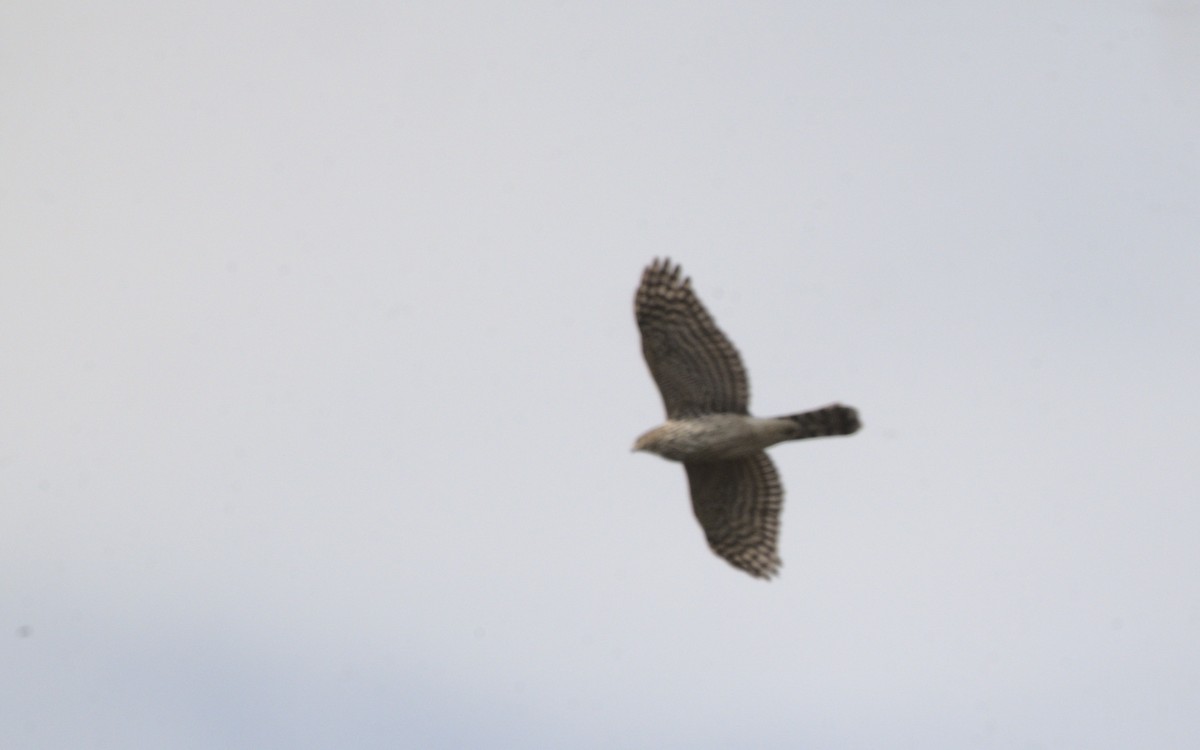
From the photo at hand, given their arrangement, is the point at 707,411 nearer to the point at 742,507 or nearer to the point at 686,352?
the point at 686,352

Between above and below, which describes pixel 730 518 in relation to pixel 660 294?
below

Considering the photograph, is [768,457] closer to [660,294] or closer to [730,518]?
[730,518]

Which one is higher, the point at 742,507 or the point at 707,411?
the point at 707,411

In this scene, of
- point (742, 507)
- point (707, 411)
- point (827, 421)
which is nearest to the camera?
point (827, 421)

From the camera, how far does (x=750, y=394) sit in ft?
78.2

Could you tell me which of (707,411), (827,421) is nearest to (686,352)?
(707,411)

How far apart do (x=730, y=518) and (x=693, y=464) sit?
95 cm

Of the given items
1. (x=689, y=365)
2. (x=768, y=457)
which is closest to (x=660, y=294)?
(x=689, y=365)

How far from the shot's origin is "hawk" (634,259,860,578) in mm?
23406

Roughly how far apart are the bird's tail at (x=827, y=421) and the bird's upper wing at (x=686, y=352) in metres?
0.78

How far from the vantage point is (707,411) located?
934 inches

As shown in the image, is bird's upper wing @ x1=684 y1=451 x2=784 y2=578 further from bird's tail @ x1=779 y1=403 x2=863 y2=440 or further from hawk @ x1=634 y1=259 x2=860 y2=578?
bird's tail @ x1=779 y1=403 x2=863 y2=440

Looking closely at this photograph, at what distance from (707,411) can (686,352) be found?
2.66 ft

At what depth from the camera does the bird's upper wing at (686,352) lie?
2369 cm
